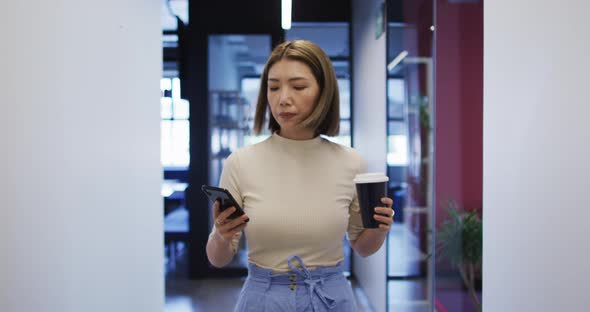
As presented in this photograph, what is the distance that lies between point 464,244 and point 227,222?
8.82ft

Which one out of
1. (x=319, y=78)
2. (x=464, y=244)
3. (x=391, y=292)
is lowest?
(x=391, y=292)

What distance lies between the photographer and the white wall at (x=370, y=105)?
381 centimetres

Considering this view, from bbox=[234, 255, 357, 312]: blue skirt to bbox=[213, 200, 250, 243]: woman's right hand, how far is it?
134mm

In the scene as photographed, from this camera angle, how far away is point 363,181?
3.55ft

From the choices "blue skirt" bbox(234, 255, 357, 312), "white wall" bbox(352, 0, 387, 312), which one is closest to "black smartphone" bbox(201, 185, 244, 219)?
"blue skirt" bbox(234, 255, 357, 312)

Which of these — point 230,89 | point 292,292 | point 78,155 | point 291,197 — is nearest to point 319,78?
point 291,197

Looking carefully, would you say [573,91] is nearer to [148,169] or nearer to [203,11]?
[148,169]

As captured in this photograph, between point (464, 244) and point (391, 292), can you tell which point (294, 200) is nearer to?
point (464, 244)

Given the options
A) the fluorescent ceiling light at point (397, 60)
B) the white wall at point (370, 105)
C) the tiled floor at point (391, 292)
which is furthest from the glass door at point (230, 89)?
the fluorescent ceiling light at point (397, 60)

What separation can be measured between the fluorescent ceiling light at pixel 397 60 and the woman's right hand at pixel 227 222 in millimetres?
2929

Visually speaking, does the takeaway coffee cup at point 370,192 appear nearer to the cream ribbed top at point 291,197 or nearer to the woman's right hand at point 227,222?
the cream ribbed top at point 291,197

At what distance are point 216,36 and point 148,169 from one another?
10.1 feet

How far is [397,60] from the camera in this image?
3986 mm

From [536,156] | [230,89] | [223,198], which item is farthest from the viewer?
[230,89]
